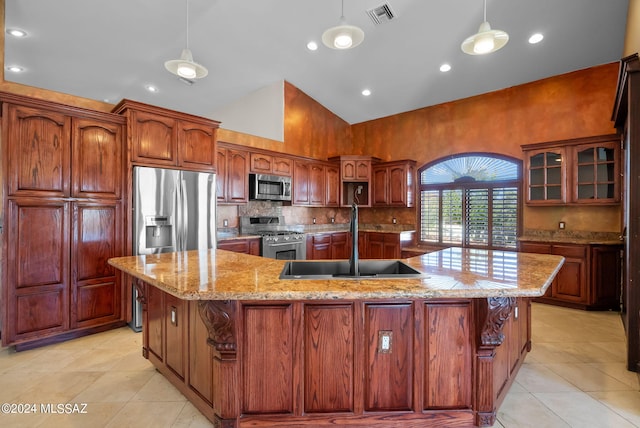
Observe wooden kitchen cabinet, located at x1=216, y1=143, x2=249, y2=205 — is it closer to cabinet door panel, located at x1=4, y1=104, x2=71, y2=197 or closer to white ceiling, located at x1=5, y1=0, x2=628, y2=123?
white ceiling, located at x1=5, y1=0, x2=628, y2=123

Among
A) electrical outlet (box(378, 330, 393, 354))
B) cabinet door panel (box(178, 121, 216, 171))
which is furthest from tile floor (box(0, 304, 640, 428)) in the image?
cabinet door panel (box(178, 121, 216, 171))

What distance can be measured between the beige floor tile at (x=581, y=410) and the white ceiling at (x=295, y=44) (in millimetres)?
3826

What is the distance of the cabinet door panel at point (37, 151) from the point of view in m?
2.59

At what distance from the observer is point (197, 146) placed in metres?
3.69

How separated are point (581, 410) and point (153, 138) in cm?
434

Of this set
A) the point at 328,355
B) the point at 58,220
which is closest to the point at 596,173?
Answer: the point at 328,355

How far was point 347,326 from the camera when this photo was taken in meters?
1.62

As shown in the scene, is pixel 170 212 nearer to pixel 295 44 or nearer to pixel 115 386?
pixel 115 386

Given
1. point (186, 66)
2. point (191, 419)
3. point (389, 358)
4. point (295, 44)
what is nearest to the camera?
point (389, 358)

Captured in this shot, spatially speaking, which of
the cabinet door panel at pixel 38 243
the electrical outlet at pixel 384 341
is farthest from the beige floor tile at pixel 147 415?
the cabinet door panel at pixel 38 243

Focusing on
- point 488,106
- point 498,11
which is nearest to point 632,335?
point 498,11

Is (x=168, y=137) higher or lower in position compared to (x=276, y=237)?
higher

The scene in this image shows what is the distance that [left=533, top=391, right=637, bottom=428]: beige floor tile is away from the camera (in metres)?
1.79

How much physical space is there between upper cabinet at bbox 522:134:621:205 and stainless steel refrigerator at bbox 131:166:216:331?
4.56m
